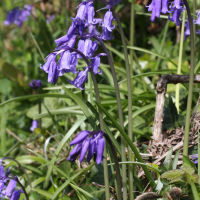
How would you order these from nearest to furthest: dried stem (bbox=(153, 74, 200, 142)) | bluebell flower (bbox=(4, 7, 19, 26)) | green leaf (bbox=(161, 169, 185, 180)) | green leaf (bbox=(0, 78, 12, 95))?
green leaf (bbox=(161, 169, 185, 180)), dried stem (bbox=(153, 74, 200, 142)), green leaf (bbox=(0, 78, 12, 95)), bluebell flower (bbox=(4, 7, 19, 26))

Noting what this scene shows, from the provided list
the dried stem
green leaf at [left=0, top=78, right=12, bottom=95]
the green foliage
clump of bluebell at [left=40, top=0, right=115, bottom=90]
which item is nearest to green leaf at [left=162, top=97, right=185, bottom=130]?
the green foliage

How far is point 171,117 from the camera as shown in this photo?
71.1 inches

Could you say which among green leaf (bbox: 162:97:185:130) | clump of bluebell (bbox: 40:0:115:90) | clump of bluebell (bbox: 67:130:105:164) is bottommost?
green leaf (bbox: 162:97:185:130)

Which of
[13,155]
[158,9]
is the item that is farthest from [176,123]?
[13,155]

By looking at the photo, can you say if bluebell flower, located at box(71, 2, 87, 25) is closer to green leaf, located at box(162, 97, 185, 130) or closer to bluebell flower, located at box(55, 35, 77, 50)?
bluebell flower, located at box(55, 35, 77, 50)

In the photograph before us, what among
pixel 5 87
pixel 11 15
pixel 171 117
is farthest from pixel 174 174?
pixel 11 15

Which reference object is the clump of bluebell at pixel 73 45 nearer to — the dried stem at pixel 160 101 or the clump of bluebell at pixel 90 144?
the clump of bluebell at pixel 90 144

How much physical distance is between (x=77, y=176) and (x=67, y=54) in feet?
2.78

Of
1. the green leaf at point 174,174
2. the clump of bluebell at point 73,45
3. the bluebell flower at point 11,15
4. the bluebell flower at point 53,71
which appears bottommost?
the green leaf at point 174,174

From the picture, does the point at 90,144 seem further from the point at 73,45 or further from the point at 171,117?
the point at 171,117

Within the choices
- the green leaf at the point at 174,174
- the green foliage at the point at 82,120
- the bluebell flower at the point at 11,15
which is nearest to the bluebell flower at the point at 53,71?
the green foliage at the point at 82,120

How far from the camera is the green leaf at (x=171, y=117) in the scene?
5.85ft

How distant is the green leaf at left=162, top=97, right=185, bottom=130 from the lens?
70.2 inches

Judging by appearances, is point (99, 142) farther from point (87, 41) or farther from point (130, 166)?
point (87, 41)
